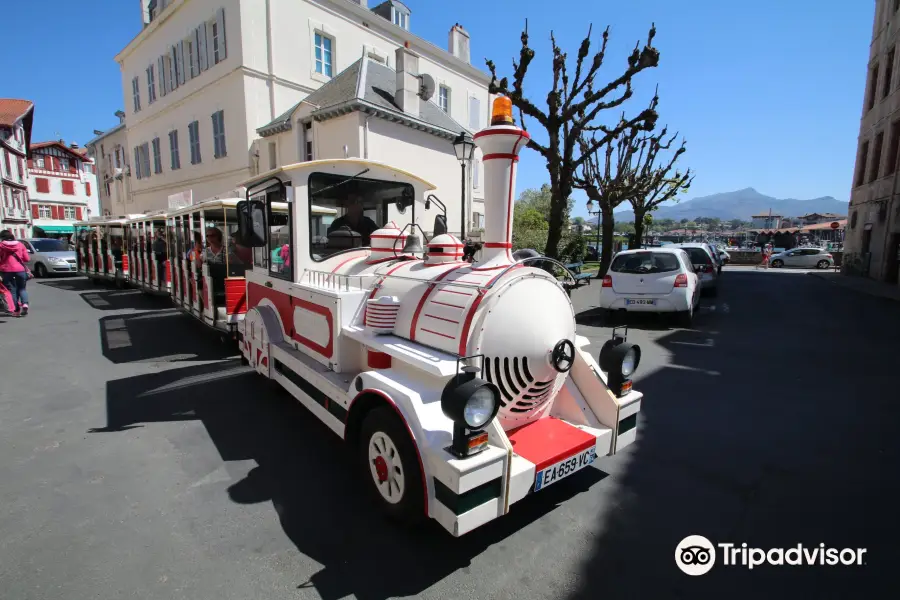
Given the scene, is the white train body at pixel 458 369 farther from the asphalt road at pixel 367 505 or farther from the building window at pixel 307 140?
the building window at pixel 307 140

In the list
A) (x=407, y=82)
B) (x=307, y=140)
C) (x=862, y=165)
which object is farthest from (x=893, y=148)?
(x=307, y=140)

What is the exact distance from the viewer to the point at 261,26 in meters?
16.8

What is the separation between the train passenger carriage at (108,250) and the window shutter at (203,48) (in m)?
8.02

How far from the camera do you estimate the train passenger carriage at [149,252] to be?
448 inches

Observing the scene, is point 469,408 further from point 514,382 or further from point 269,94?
point 269,94

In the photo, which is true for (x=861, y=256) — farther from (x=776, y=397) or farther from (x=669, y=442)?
(x=669, y=442)

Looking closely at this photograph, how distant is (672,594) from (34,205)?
56649mm

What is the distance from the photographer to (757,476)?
135 inches

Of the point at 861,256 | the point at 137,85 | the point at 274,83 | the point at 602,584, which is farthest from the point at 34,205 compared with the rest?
the point at 861,256

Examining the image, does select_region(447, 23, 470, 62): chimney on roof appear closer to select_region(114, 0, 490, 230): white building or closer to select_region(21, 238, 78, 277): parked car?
select_region(114, 0, 490, 230): white building

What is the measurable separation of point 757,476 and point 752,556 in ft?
3.36

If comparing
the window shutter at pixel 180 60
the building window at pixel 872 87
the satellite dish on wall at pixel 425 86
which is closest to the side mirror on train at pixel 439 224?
the satellite dish on wall at pixel 425 86

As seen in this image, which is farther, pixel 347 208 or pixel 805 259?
pixel 805 259

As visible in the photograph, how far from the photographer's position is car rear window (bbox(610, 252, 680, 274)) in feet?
28.6
